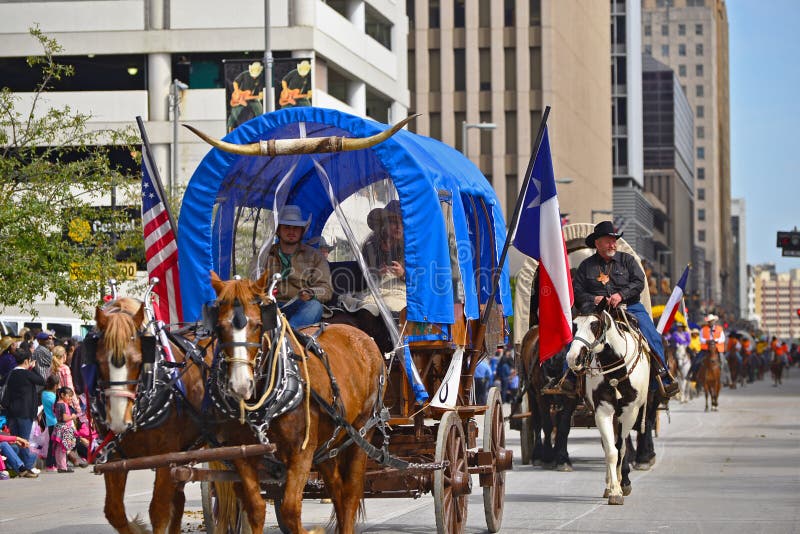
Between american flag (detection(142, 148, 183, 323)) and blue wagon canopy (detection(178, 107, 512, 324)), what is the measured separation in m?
0.39

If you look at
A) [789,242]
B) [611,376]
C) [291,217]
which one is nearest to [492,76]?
[789,242]

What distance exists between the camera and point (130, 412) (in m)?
8.85

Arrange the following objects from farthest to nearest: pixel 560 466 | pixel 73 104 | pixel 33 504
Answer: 1. pixel 73 104
2. pixel 560 466
3. pixel 33 504

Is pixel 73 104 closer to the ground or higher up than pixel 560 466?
higher up

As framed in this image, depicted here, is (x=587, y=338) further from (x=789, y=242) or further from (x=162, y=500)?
(x=789, y=242)

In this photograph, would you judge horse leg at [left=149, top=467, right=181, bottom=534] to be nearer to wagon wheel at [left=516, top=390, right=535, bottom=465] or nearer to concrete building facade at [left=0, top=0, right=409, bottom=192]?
wagon wheel at [left=516, top=390, right=535, bottom=465]

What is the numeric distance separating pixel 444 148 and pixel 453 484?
325cm

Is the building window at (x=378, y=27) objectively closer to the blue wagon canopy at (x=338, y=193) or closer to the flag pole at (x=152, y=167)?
the blue wagon canopy at (x=338, y=193)

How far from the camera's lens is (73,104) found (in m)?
47.2

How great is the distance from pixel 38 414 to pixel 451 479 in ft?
38.1

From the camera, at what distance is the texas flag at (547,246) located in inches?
537

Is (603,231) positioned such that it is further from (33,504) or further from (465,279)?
(33,504)

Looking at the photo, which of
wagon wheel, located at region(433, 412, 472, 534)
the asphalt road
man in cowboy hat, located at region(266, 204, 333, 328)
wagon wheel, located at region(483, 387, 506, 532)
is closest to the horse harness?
the asphalt road

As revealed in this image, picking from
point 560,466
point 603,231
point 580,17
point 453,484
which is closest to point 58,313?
point 560,466
